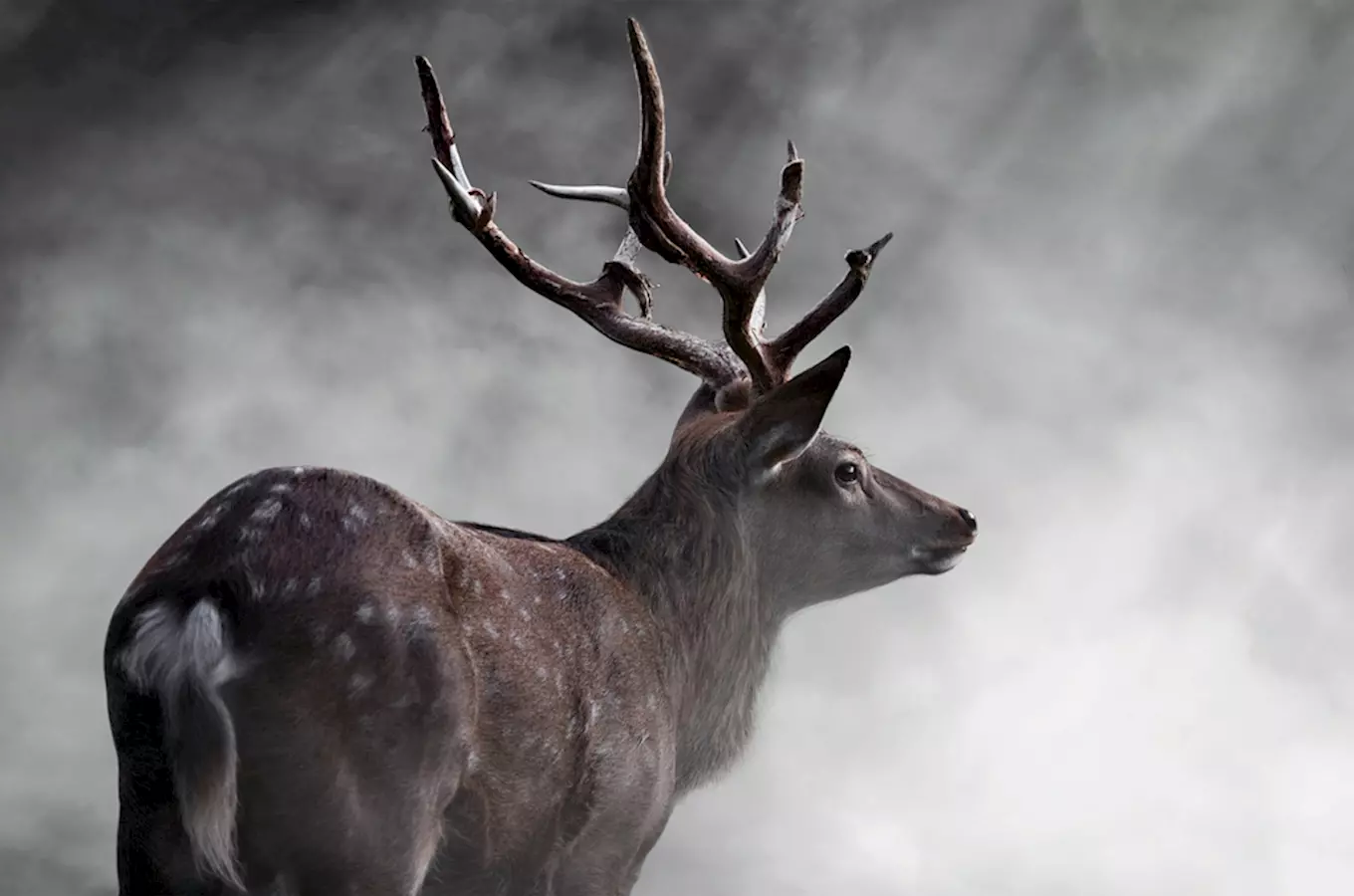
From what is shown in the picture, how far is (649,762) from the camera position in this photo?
4.30 metres

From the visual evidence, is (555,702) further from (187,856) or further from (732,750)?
(732,750)

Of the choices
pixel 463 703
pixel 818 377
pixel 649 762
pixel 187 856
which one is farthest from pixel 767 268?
pixel 187 856

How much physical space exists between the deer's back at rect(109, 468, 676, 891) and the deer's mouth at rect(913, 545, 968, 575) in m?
1.73

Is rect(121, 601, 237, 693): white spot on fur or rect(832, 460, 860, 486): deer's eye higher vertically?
rect(832, 460, 860, 486): deer's eye

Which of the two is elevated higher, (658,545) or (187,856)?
(658,545)

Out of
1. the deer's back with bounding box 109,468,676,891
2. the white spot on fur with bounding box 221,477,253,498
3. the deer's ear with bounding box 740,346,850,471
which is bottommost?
the deer's back with bounding box 109,468,676,891

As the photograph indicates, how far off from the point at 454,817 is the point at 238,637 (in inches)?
29.4

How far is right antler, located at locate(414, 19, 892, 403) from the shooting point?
5723 millimetres

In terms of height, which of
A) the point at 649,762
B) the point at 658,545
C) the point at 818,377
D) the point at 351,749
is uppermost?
the point at 818,377

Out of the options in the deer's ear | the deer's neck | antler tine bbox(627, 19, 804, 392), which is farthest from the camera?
antler tine bbox(627, 19, 804, 392)

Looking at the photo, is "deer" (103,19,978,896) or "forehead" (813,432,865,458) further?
"forehead" (813,432,865,458)

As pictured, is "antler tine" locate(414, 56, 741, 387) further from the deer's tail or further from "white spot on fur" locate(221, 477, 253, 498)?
the deer's tail

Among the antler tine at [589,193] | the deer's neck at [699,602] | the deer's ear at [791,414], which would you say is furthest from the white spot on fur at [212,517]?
the antler tine at [589,193]

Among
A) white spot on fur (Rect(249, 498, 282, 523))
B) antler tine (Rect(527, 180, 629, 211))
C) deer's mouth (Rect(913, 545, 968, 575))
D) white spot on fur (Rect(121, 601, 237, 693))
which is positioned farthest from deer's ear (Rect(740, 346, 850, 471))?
white spot on fur (Rect(121, 601, 237, 693))
